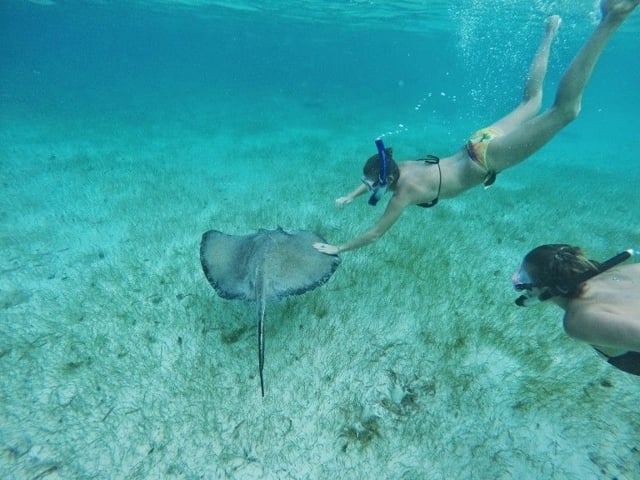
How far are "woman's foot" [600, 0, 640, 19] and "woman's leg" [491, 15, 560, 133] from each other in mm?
1923

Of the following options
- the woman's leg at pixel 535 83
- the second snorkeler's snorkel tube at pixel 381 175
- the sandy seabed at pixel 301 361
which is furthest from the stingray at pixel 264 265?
the woman's leg at pixel 535 83

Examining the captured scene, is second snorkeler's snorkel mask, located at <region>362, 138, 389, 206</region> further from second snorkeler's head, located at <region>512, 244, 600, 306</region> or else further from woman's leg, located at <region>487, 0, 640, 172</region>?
second snorkeler's head, located at <region>512, 244, 600, 306</region>

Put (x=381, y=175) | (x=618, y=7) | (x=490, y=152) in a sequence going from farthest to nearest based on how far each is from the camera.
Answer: (x=490, y=152), (x=381, y=175), (x=618, y=7)

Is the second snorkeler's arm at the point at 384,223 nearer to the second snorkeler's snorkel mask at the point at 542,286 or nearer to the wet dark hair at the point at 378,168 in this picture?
the wet dark hair at the point at 378,168

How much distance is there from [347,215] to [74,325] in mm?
6826

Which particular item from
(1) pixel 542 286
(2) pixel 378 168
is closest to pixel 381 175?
(2) pixel 378 168

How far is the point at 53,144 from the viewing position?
1723 centimetres

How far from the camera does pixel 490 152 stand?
5496mm

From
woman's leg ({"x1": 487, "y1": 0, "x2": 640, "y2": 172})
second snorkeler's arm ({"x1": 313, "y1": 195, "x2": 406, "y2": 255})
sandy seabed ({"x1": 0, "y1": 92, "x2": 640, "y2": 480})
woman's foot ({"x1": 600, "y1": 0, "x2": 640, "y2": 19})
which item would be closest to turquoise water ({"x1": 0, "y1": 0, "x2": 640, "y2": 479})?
sandy seabed ({"x1": 0, "y1": 92, "x2": 640, "y2": 480})

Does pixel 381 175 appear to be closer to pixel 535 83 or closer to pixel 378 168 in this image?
pixel 378 168

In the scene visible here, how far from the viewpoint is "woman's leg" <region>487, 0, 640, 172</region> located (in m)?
4.24

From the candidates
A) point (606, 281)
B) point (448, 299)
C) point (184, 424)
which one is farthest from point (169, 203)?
point (606, 281)

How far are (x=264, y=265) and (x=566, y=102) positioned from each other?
4.76 meters

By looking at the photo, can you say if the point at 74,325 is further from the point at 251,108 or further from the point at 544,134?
the point at 251,108
